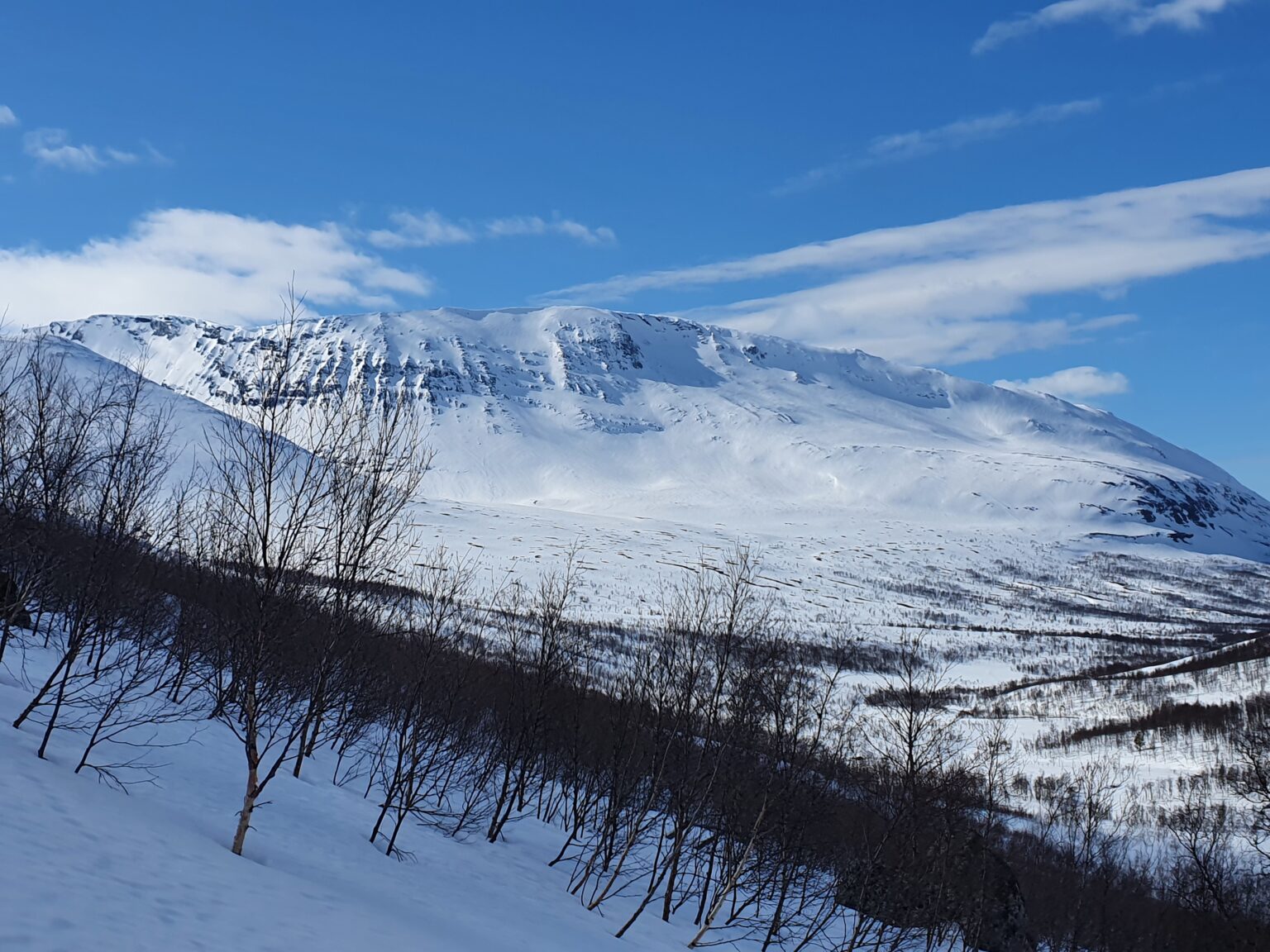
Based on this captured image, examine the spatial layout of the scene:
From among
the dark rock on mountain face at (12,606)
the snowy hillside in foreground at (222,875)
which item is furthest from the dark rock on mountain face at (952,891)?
the dark rock on mountain face at (12,606)

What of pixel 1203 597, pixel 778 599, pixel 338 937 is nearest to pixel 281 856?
pixel 338 937

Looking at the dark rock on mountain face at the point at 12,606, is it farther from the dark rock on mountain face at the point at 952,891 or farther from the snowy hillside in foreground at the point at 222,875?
the dark rock on mountain face at the point at 952,891

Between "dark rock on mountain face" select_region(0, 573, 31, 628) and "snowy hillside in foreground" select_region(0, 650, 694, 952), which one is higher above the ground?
"dark rock on mountain face" select_region(0, 573, 31, 628)

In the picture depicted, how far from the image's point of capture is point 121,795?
44.4 ft

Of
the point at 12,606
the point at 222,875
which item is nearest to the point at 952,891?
the point at 222,875

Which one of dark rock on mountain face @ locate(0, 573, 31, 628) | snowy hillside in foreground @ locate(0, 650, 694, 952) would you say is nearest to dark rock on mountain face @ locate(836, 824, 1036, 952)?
snowy hillside in foreground @ locate(0, 650, 694, 952)

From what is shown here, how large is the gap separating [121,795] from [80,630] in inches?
109

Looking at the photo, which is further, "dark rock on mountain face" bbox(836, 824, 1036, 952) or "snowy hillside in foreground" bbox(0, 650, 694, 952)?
"dark rock on mountain face" bbox(836, 824, 1036, 952)

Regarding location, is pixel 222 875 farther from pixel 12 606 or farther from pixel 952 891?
pixel 952 891

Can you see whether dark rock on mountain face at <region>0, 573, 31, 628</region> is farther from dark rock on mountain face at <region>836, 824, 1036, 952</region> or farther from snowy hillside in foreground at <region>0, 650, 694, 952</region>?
dark rock on mountain face at <region>836, 824, 1036, 952</region>

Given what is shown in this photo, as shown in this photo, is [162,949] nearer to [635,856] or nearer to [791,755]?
[791,755]

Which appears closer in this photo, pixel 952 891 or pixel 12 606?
pixel 12 606

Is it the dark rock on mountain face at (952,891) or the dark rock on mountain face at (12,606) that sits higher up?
the dark rock on mountain face at (12,606)

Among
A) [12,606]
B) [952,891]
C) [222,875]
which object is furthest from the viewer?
[952,891]
